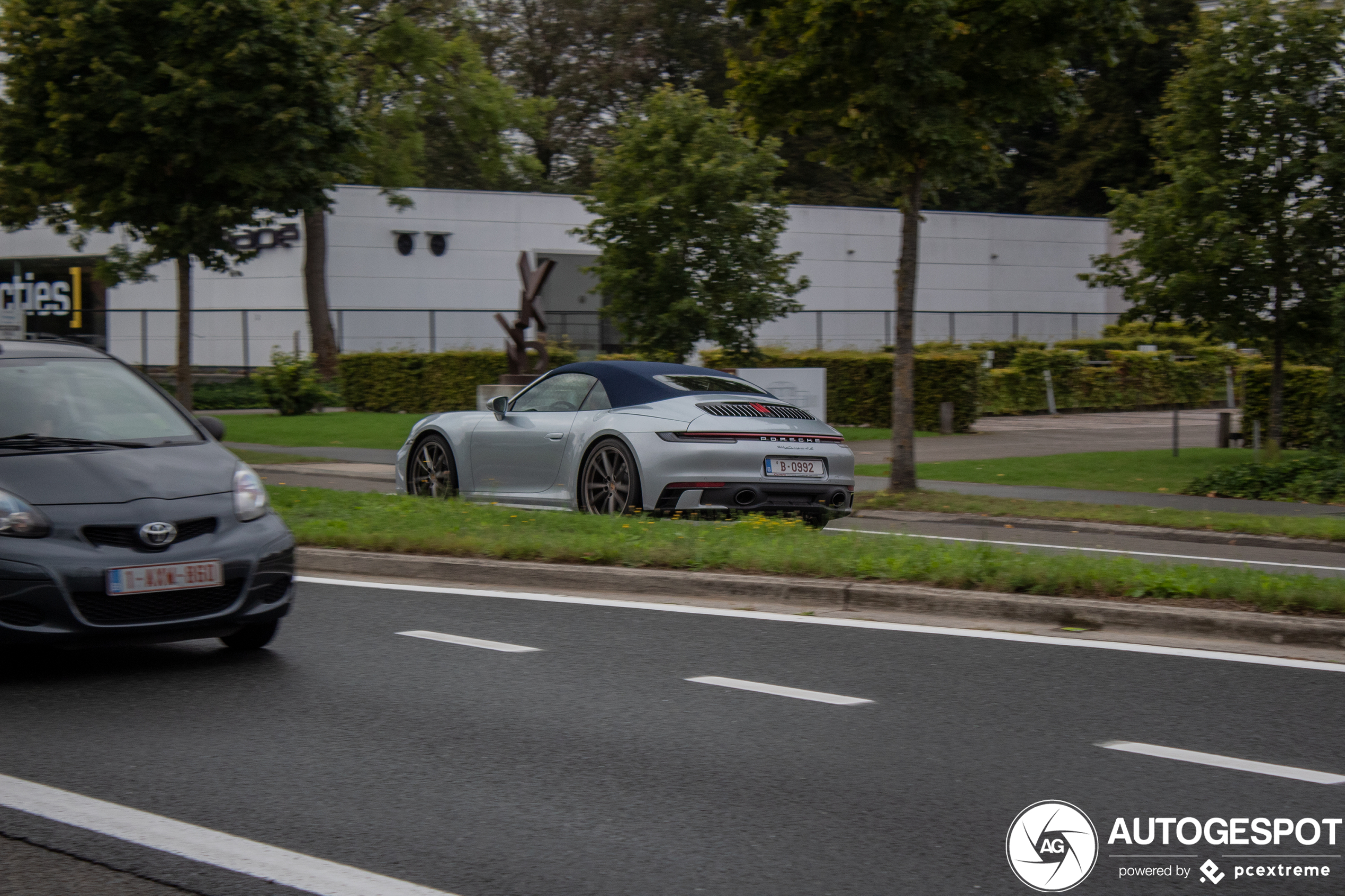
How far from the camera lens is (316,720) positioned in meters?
5.75

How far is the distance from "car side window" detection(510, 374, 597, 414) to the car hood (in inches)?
209

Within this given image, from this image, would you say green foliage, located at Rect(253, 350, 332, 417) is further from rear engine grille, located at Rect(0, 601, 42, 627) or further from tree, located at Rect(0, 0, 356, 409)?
rear engine grille, located at Rect(0, 601, 42, 627)

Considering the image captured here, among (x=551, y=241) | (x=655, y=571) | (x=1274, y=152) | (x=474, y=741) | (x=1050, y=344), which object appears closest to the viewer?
(x=474, y=741)

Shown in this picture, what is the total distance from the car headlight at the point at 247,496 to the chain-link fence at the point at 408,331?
2696 centimetres

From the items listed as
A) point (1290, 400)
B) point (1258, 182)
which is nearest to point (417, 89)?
point (1290, 400)

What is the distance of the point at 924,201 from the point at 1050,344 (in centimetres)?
2897

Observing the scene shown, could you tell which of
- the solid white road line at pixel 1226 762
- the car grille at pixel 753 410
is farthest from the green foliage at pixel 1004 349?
the solid white road line at pixel 1226 762

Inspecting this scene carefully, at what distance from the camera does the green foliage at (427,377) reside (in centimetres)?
3150

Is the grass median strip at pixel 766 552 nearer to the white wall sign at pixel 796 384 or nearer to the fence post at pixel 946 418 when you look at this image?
the white wall sign at pixel 796 384

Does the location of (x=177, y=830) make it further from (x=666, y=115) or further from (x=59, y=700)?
(x=666, y=115)

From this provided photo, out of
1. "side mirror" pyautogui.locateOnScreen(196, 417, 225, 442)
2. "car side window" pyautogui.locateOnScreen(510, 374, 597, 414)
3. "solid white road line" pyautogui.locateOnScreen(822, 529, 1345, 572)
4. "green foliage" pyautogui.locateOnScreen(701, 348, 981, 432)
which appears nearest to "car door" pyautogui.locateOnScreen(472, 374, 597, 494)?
"car side window" pyautogui.locateOnScreen(510, 374, 597, 414)

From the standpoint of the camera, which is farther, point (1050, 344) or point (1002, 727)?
point (1050, 344)

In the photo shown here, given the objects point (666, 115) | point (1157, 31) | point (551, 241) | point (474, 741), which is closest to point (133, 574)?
point (474, 741)

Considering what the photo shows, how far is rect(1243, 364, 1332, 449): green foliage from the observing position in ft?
69.9
